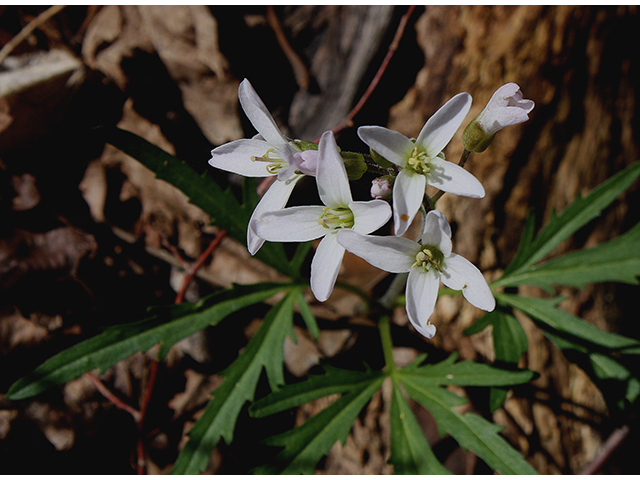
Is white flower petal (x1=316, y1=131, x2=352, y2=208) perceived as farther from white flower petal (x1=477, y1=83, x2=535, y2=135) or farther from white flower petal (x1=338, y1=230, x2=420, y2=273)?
white flower petal (x1=477, y1=83, x2=535, y2=135)

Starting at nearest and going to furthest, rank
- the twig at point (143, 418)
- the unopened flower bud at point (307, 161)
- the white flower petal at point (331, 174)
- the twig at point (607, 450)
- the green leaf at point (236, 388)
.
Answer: the white flower petal at point (331, 174) < the unopened flower bud at point (307, 161) < the green leaf at point (236, 388) < the twig at point (143, 418) < the twig at point (607, 450)

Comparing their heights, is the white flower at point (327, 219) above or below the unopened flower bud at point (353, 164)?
below

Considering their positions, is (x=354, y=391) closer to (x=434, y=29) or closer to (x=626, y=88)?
(x=434, y=29)

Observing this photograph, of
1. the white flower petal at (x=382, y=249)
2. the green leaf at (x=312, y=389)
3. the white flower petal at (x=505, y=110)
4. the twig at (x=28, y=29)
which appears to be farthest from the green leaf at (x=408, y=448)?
the twig at (x=28, y=29)

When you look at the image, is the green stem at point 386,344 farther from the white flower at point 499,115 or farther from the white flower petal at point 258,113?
the white flower petal at point 258,113

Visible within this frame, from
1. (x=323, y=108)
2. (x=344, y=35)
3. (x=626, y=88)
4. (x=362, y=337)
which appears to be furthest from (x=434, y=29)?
(x=362, y=337)

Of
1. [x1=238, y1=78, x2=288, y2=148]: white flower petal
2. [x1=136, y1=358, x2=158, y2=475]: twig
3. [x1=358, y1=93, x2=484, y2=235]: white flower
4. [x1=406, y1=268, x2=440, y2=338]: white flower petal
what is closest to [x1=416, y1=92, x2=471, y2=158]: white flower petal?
[x1=358, y1=93, x2=484, y2=235]: white flower

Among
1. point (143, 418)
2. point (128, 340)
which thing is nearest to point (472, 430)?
point (128, 340)
